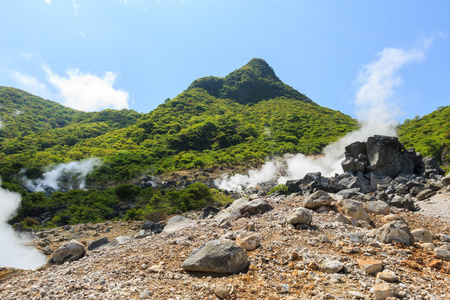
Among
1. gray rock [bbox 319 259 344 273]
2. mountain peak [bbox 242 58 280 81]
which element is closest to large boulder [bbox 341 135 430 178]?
gray rock [bbox 319 259 344 273]

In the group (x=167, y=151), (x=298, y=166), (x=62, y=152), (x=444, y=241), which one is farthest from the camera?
(x=167, y=151)

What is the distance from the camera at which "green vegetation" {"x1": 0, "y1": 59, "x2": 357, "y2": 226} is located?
20.9 metres

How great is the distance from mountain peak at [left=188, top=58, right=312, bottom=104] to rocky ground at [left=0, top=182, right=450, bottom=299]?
100 meters

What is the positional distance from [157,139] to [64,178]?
29.1 metres

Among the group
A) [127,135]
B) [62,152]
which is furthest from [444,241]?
[127,135]

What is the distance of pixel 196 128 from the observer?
64500mm

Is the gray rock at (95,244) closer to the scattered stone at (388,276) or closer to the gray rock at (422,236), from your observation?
the scattered stone at (388,276)

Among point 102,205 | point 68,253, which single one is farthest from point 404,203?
point 102,205

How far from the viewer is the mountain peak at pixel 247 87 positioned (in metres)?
108

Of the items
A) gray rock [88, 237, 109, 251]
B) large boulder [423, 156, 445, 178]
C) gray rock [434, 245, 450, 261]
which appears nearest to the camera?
gray rock [434, 245, 450, 261]

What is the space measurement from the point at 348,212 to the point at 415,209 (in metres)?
5.83

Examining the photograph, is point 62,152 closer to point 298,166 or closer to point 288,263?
point 298,166

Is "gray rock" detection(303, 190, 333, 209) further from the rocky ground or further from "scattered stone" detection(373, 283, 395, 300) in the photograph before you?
"scattered stone" detection(373, 283, 395, 300)

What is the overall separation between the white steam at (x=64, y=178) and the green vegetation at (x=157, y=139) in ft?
3.40
